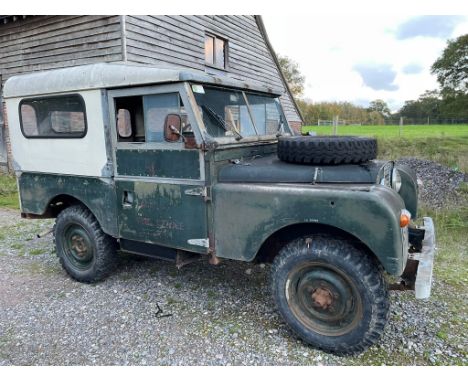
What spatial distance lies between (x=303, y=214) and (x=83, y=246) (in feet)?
9.59

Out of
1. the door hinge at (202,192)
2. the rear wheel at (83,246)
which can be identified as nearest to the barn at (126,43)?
the rear wheel at (83,246)

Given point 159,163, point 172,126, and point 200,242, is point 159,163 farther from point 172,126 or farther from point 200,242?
point 200,242

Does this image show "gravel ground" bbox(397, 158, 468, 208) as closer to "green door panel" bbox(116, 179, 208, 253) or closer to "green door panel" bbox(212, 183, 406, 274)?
"green door panel" bbox(212, 183, 406, 274)

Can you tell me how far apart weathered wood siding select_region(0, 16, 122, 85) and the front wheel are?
6.49m

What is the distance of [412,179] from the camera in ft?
12.8

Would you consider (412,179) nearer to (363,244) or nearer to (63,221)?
(363,244)

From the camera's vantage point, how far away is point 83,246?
449cm

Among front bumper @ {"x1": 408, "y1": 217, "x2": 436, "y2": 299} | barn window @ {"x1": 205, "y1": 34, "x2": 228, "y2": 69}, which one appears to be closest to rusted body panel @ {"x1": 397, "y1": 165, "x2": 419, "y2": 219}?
front bumper @ {"x1": 408, "y1": 217, "x2": 436, "y2": 299}

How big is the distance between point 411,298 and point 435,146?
45.6 feet

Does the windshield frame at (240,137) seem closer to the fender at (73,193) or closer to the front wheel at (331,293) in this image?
the front wheel at (331,293)

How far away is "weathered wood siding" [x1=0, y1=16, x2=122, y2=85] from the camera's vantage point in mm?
7816

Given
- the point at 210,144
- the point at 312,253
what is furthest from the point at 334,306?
the point at 210,144

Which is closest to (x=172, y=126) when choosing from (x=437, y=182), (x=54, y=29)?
(x=54, y=29)

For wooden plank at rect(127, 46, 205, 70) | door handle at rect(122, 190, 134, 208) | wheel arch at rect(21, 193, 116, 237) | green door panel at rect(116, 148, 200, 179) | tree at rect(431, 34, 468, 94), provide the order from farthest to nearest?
tree at rect(431, 34, 468, 94) → wooden plank at rect(127, 46, 205, 70) → wheel arch at rect(21, 193, 116, 237) → door handle at rect(122, 190, 134, 208) → green door panel at rect(116, 148, 200, 179)
